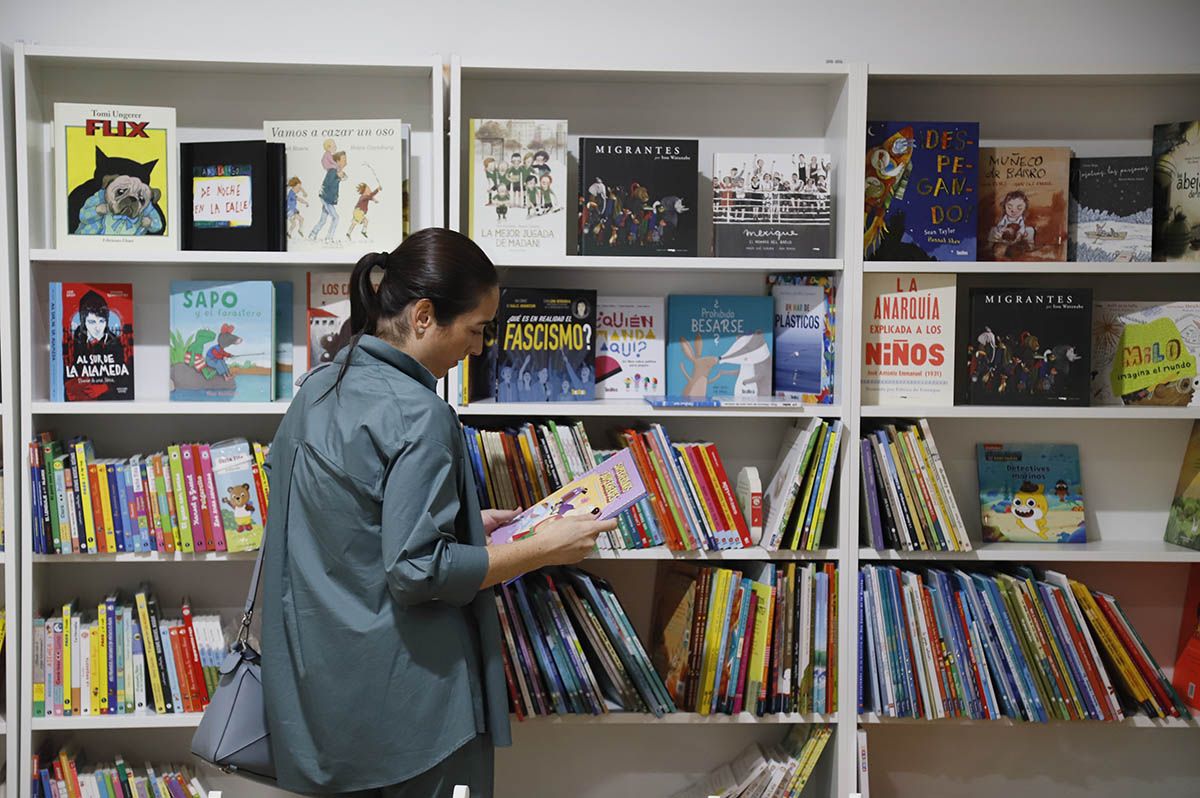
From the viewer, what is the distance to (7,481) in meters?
2.18

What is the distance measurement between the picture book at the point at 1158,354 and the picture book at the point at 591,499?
1269mm

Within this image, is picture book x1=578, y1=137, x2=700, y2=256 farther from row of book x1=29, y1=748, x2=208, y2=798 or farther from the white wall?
row of book x1=29, y1=748, x2=208, y2=798

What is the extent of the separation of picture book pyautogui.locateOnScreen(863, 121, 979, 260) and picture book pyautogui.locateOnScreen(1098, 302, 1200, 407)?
0.46 m

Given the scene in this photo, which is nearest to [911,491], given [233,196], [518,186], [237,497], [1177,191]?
[1177,191]

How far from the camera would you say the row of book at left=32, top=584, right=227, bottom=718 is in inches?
87.7

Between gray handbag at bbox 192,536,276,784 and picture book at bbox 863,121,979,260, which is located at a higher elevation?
picture book at bbox 863,121,979,260

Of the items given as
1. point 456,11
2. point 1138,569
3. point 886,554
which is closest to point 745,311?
point 886,554

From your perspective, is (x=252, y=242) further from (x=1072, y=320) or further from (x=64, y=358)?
(x=1072, y=320)

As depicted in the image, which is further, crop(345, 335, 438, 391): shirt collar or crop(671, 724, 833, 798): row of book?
crop(671, 724, 833, 798): row of book

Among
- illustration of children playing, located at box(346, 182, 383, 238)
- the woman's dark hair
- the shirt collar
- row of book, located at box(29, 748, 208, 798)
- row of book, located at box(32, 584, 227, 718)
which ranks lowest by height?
row of book, located at box(29, 748, 208, 798)

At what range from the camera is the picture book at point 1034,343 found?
2.31 m

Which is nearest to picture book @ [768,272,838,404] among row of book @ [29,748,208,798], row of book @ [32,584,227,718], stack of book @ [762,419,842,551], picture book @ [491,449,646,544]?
stack of book @ [762,419,842,551]

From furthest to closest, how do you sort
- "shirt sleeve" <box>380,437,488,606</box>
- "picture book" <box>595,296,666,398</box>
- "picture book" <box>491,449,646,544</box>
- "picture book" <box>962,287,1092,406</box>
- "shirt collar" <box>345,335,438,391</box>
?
"picture book" <box>595,296,666,398</box>
"picture book" <box>962,287,1092,406</box>
"picture book" <box>491,449,646,544</box>
"shirt collar" <box>345,335,438,391</box>
"shirt sleeve" <box>380,437,488,606</box>

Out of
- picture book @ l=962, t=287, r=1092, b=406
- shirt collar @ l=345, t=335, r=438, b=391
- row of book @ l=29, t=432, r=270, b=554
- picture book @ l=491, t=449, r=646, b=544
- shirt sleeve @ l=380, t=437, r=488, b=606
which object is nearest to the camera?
shirt sleeve @ l=380, t=437, r=488, b=606
